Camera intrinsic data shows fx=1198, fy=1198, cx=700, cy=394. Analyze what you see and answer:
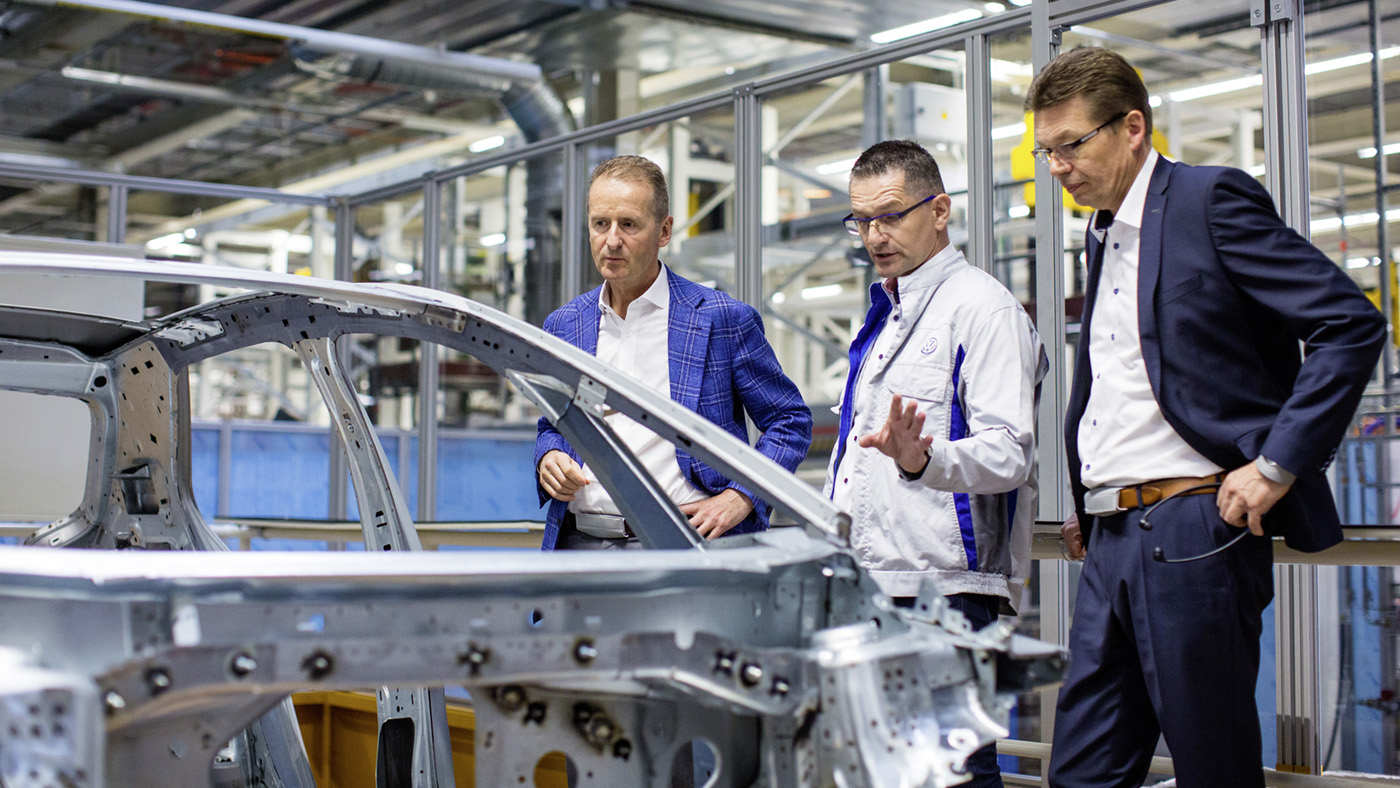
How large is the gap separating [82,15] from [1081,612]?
9787 mm

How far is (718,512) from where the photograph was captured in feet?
8.63

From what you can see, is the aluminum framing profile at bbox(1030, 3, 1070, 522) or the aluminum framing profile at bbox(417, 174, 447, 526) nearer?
the aluminum framing profile at bbox(1030, 3, 1070, 522)

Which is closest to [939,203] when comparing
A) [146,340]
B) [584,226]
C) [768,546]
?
[768,546]

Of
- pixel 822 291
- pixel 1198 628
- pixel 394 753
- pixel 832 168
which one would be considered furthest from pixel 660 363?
pixel 822 291

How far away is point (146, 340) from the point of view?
282 centimetres

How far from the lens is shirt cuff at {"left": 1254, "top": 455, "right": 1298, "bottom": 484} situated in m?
1.90

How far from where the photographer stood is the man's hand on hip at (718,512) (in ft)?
8.57

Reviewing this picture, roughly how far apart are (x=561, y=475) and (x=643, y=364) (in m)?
0.35

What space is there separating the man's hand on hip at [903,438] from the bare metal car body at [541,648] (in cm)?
18

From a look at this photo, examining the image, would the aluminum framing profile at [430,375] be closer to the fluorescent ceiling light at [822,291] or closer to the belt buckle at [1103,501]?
the belt buckle at [1103,501]

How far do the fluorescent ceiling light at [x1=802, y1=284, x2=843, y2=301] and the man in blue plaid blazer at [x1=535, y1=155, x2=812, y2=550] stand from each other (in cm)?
1255

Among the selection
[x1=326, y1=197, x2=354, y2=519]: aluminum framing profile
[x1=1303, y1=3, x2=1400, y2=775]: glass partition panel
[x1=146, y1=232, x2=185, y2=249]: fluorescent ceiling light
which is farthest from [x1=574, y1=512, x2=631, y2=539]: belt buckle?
[x1=146, y1=232, x2=185, y2=249]: fluorescent ceiling light

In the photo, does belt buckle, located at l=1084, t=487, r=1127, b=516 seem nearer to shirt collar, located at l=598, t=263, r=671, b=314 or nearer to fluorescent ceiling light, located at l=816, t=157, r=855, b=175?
shirt collar, located at l=598, t=263, r=671, b=314

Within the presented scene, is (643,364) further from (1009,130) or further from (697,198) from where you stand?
(1009,130)
